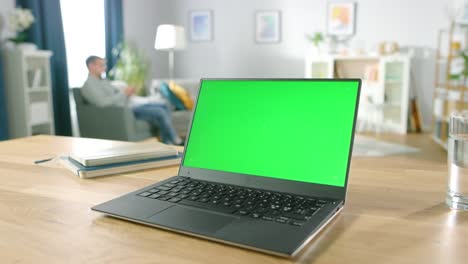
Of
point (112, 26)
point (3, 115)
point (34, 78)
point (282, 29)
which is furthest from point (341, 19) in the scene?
point (3, 115)

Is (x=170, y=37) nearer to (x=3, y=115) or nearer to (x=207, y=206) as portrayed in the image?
(x=3, y=115)

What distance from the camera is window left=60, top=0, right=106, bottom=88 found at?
191 inches

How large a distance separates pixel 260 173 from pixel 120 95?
3.38 m

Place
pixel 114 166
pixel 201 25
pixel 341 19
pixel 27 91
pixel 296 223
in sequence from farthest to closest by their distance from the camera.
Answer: pixel 201 25 → pixel 341 19 → pixel 27 91 → pixel 114 166 → pixel 296 223

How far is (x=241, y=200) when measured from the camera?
2.34ft

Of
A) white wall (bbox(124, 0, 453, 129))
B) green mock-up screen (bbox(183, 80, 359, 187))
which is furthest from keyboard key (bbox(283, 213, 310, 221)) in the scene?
white wall (bbox(124, 0, 453, 129))

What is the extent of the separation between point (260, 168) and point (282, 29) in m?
5.64

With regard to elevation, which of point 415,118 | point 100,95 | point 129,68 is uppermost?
point 129,68

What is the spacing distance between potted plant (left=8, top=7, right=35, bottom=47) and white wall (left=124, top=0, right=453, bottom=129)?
7.11ft

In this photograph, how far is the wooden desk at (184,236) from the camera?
55cm

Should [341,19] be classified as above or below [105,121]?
above

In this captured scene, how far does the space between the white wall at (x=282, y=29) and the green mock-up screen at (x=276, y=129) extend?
5385 mm

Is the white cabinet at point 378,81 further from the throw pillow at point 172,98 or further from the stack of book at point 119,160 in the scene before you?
the stack of book at point 119,160

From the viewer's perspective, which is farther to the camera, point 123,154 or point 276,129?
point 123,154
